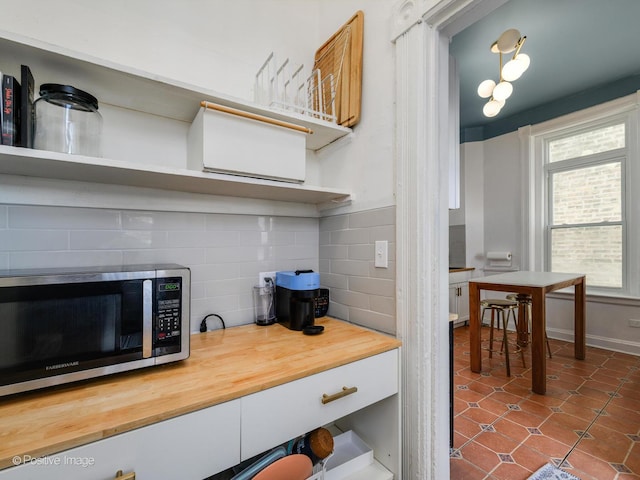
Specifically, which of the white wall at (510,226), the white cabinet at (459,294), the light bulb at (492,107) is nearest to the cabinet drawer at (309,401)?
the light bulb at (492,107)

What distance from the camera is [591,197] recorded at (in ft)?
11.2

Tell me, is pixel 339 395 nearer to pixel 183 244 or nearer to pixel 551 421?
pixel 183 244

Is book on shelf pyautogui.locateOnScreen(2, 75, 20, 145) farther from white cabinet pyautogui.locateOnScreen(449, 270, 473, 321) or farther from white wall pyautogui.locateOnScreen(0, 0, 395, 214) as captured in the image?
white cabinet pyautogui.locateOnScreen(449, 270, 473, 321)

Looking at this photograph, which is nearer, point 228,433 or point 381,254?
point 228,433

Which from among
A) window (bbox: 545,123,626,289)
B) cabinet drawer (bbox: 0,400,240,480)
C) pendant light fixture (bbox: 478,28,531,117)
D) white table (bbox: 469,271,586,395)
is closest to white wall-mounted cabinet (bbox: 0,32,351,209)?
cabinet drawer (bbox: 0,400,240,480)

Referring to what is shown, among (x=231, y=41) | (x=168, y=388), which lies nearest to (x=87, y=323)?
(x=168, y=388)

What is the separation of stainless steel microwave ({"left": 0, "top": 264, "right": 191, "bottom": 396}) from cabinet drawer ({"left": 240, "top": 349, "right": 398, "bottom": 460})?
317 millimetres

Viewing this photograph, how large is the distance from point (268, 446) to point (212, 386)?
0.85 ft

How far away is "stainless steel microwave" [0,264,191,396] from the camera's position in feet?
2.41

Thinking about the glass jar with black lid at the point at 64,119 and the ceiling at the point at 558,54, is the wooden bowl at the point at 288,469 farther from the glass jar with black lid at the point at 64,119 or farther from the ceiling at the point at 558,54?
the ceiling at the point at 558,54

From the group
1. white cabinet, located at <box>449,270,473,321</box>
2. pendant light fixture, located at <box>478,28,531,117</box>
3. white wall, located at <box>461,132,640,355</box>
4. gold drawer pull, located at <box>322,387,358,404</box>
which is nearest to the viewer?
gold drawer pull, located at <box>322,387,358,404</box>

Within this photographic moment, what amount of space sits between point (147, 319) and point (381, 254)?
0.93m

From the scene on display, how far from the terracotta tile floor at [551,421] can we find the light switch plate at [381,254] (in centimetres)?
122

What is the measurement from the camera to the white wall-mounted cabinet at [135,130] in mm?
861
